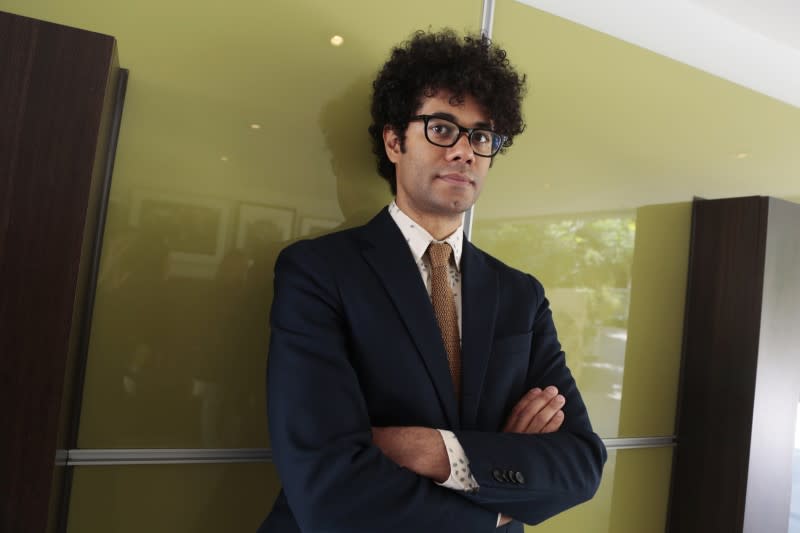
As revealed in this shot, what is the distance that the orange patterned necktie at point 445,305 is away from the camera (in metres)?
1.62

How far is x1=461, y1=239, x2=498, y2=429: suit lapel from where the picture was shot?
157cm

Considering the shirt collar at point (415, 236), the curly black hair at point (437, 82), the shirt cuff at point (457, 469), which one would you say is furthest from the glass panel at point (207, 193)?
the shirt cuff at point (457, 469)

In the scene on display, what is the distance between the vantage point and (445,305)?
1.66 meters

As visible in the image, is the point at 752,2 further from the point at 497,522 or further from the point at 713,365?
the point at 497,522

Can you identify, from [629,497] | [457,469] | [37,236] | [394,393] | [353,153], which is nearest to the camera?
[37,236]

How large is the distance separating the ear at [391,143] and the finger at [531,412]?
789mm

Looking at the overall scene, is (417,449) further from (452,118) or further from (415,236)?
(452,118)

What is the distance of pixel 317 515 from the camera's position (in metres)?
1.29

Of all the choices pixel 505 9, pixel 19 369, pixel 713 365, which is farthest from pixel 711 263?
pixel 19 369

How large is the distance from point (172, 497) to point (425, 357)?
85 centimetres

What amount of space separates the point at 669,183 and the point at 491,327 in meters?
1.43

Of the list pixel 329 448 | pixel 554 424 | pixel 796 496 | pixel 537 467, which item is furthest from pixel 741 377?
pixel 329 448

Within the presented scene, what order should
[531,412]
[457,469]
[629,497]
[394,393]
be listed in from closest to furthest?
1. [457,469]
2. [394,393]
3. [531,412]
4. [629,497]

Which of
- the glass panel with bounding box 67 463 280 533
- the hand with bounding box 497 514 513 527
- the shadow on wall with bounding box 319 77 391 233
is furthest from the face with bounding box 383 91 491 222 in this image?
the glass panel with bounding box 67 463 280 533
